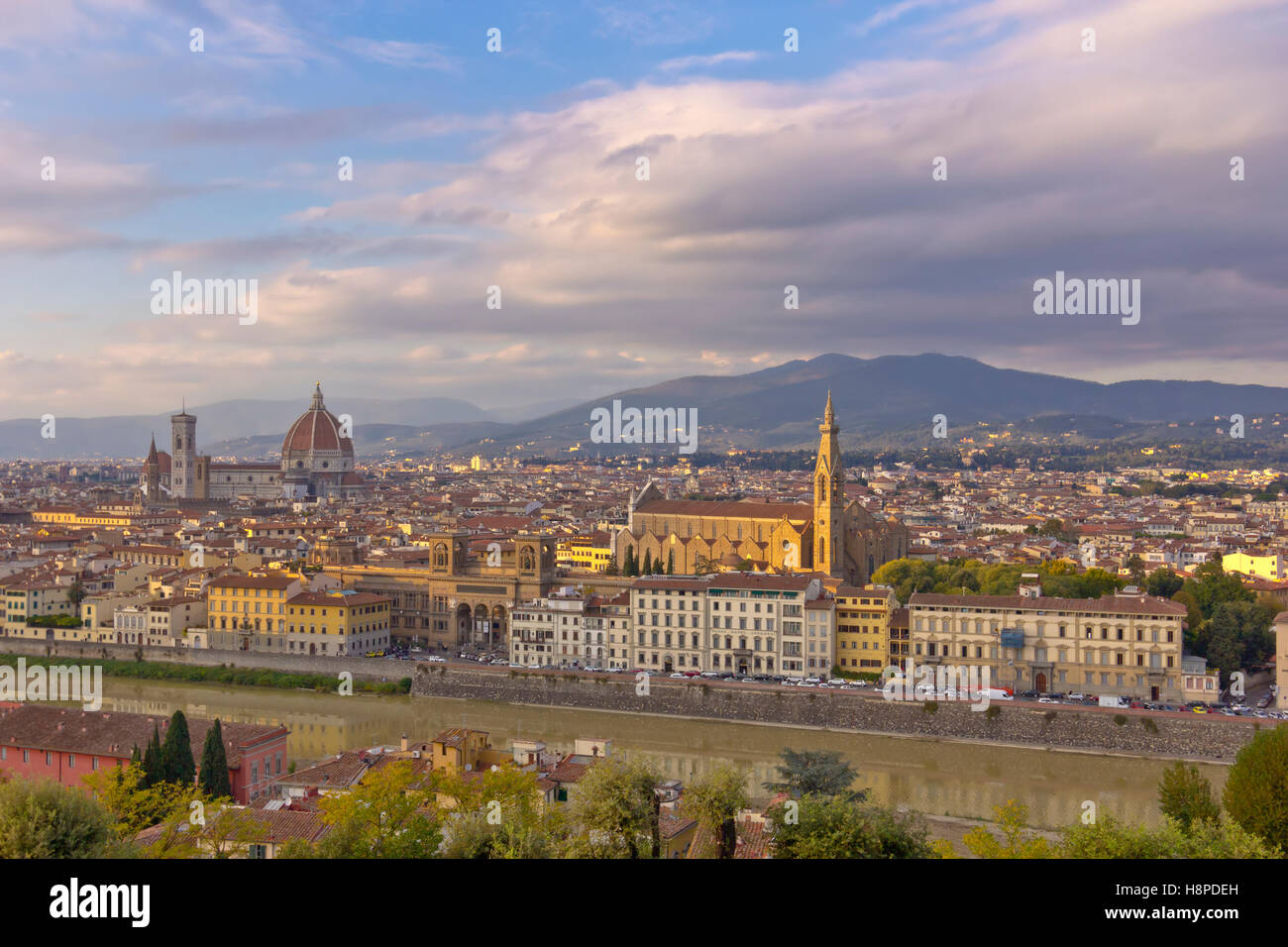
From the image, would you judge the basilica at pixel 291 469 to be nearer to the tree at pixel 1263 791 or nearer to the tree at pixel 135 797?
the tree at pixel 135 797

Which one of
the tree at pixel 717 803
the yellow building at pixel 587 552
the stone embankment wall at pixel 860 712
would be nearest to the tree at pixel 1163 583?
the stone embankment wall at pixel 860 712

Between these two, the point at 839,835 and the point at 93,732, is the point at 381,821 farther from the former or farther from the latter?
the point at 93,732

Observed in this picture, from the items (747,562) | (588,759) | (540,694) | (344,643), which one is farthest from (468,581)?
(588,759)

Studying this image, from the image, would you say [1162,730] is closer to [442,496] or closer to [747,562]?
[747,562]

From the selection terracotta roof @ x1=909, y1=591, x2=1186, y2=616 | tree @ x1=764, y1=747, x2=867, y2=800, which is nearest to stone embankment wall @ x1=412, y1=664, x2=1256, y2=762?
terracotta roof @ x1=909, y1=591, x2=1186, y2=616

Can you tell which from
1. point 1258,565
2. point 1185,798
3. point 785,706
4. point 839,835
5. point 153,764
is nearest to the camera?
point 839,835

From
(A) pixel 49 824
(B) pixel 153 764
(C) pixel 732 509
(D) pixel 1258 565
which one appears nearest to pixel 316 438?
(C) pixel 732 509
